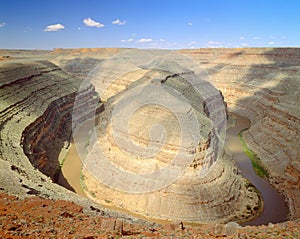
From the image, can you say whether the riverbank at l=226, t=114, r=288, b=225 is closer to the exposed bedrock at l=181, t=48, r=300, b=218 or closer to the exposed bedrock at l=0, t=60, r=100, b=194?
the exposed bedrock at l=181, t=48, r=300, b=218

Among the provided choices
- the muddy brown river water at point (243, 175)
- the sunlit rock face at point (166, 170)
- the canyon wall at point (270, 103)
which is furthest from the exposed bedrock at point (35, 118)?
the canyon wall at point (270, 103)

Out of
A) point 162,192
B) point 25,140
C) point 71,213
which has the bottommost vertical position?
point 162,192

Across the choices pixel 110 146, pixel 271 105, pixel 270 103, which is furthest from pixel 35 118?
pixel 270 103

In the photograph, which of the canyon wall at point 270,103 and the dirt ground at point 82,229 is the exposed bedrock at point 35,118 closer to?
the dirt ground at point 82,229

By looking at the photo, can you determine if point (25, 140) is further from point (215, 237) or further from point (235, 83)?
point (235, 83)

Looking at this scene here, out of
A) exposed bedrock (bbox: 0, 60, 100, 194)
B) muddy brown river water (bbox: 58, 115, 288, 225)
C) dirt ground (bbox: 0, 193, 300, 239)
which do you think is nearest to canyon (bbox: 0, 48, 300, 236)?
exposed bedrock (bbox: 0, 60, 100, 194)

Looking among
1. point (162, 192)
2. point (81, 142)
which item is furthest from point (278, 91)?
point (162, 192)

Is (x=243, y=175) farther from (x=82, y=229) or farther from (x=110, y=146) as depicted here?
(x=82, y=229)
